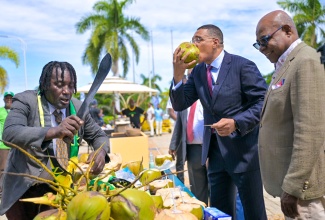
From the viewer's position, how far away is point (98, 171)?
6.45ft

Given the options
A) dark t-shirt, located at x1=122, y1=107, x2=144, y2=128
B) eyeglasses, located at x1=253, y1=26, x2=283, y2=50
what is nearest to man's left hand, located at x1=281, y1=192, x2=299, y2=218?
eyeglasses, located at x1=253, y1=26, x2=283, y2=50

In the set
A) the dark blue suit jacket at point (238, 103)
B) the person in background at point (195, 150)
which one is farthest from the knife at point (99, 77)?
the person in background at point (195, 150)

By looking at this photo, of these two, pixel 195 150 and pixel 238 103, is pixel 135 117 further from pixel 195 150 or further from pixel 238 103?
pixel 238 103

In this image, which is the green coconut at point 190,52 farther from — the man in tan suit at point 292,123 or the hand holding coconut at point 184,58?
the man in tan suit at point 292,123

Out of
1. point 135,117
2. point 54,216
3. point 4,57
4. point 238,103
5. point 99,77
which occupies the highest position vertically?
point 4,57

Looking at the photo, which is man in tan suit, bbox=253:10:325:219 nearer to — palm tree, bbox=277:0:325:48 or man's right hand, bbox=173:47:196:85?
man's right hand, bbox=173:47:196:85

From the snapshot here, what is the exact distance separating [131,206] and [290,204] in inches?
43.8

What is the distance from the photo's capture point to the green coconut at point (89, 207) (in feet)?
4.07

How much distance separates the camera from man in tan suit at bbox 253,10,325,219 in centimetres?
200

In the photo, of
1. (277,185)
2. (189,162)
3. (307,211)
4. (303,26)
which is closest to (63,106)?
(277,185)

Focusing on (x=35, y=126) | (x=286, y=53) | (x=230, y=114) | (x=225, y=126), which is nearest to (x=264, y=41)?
(x=286, y=53)

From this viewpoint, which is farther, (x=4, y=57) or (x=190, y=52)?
(x=4, y=57)

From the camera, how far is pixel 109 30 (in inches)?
1125

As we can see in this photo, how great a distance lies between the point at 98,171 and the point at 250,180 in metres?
1.42
